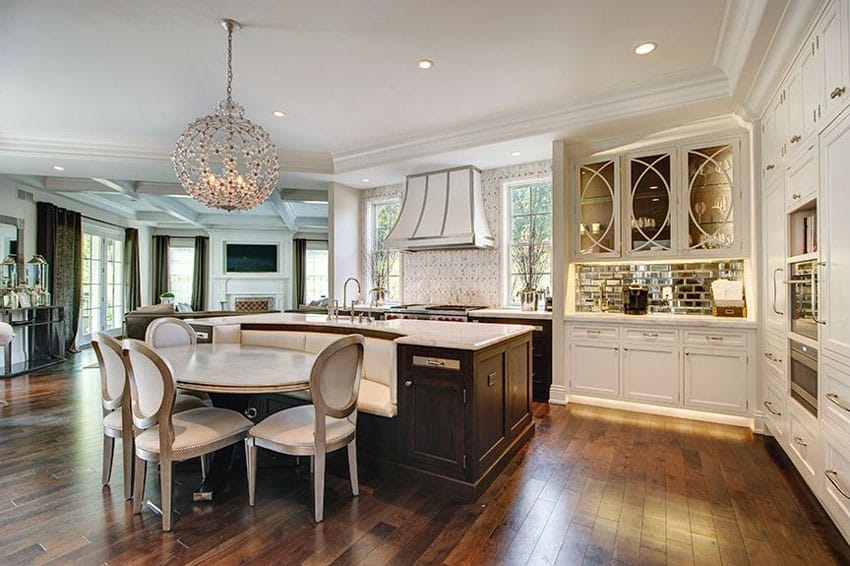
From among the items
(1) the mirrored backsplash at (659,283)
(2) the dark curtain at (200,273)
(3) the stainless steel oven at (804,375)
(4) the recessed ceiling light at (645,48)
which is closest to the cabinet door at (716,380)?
(1) the mirrored backsplash at (659,283)

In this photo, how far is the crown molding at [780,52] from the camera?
2264mm

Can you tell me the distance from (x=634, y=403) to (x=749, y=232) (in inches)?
72.3

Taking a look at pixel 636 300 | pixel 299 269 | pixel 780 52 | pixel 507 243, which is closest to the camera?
pixel 780 52

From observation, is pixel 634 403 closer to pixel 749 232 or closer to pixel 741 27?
pixel 749 232

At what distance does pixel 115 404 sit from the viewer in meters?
2.54

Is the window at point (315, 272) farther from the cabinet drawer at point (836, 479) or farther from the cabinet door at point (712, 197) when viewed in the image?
the cabinet drawer at point (836, 479)

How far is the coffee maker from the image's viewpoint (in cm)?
436

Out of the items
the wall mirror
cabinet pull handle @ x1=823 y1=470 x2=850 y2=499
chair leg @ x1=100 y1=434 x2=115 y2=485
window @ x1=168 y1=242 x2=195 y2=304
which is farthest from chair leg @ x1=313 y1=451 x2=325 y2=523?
window @ x1=168 y1=242 x2=195 y2=304

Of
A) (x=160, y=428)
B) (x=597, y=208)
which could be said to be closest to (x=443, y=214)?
(x=597, y=208)

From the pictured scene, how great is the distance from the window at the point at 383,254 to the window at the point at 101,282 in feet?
18.8

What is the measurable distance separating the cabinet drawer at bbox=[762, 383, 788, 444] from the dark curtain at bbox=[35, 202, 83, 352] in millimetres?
9354

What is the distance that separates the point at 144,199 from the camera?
7.71 meters

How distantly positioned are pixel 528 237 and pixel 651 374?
218 cm

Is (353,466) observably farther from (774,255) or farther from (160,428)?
(774,255)
